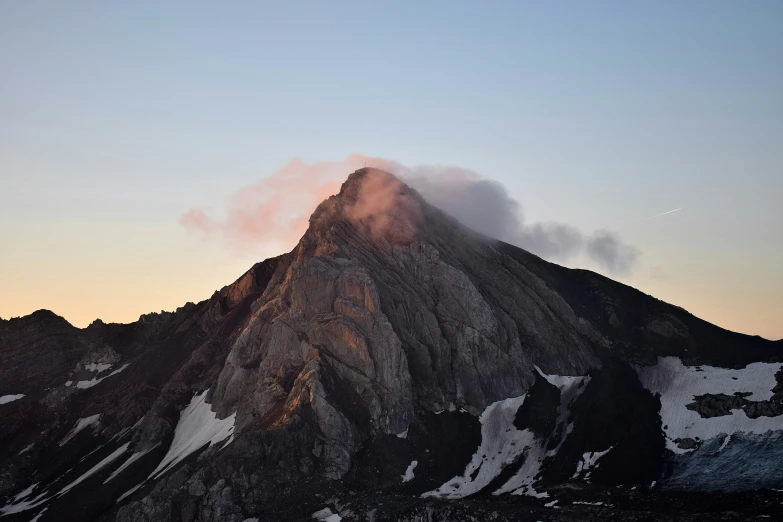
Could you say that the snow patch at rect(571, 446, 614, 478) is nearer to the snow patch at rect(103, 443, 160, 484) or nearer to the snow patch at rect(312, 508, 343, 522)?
the snow patch at rect(312, 508, 343, 522)

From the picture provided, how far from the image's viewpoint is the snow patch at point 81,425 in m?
191

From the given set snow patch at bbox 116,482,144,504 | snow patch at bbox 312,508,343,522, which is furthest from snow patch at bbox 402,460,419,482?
snow patch at bbox 116,482,144,504

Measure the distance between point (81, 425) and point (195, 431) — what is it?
43.7 meters

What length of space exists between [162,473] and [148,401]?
42.1 m

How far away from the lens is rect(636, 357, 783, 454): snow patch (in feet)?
477

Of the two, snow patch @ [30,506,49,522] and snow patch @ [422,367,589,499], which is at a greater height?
snow patch @ [30,506,49,522]

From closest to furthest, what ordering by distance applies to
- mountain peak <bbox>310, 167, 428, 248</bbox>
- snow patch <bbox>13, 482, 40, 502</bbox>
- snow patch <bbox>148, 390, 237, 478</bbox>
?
snow patch <bbox>148, 390, 237, 478</bbox>
snow patch <bbox>13, 482, 40, 502</bbox>
mountain peak <bbox>310, 167, 428, 248</bbox>

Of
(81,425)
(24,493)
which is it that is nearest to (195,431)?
(24,493)

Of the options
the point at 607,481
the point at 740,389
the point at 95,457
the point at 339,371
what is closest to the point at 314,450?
the point at 339,371

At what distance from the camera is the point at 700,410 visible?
154 m

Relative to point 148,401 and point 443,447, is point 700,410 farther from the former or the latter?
point 148,401

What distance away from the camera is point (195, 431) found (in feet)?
559

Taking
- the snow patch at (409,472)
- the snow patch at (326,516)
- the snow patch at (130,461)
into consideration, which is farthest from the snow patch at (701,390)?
the snow patch at (130,461)

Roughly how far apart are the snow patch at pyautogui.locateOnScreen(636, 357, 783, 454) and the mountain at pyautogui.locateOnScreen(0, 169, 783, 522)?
17.6 inches
